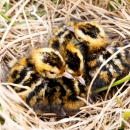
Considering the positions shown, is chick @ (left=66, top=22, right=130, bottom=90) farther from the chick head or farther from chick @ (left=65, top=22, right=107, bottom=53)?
the chick head

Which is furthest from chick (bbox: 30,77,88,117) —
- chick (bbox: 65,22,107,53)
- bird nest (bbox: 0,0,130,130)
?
chick (bbox: 65,22,107,53)

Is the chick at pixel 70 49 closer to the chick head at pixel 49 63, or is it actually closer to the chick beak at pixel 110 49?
the chick head at pixel 49 63

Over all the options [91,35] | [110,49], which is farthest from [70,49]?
[110,49]

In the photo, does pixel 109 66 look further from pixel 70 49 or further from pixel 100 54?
pixel 70 49

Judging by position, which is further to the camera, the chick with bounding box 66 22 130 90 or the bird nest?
the chick with bounding box 66 22 130 90

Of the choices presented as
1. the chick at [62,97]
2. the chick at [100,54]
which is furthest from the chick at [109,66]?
the chick at [62,97]

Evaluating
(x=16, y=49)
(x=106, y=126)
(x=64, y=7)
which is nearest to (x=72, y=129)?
(x=106, y=126)

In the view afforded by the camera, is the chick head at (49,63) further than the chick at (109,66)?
No
